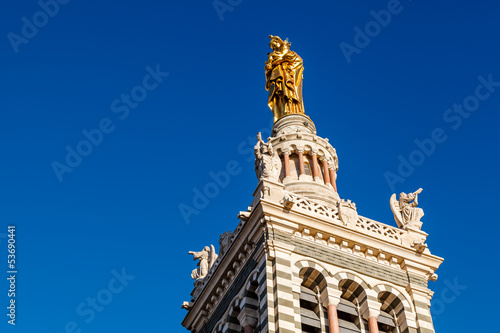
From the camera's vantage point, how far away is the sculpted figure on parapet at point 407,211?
4091cm

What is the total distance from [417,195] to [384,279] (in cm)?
549

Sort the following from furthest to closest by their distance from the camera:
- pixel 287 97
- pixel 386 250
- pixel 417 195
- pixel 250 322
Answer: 1. pixel 287 97
2. pixel 417 195
3. pixel 386 250
4. pixel 250 322

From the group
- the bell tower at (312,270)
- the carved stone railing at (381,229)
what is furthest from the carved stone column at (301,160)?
the carved stone railing at (381,229)

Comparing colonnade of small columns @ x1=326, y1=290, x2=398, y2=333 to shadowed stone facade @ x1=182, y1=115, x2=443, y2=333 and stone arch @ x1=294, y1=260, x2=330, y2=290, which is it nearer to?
shadowed stone facade @ x1=182, y1=115, x2=443, y2=333

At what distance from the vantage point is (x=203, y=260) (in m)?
43.8

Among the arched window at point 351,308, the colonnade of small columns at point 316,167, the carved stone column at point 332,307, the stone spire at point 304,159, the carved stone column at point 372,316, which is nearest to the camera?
the carved stone column at point 332,307

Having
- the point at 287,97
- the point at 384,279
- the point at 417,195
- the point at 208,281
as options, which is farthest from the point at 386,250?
the point at 287,97

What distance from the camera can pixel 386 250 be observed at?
38.9 metres

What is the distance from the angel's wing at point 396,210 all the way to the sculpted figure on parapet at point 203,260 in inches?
336

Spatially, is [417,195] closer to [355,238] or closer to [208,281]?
[355,238]

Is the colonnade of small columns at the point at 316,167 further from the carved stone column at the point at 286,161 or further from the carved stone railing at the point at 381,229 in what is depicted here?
the carved stone railing at the point at 381,229

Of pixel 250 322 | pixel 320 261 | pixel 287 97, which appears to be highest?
pixel 287 97

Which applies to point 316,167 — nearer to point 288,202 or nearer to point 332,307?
point 288,202

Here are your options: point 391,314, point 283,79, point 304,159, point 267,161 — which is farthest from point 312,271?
point 283,79
